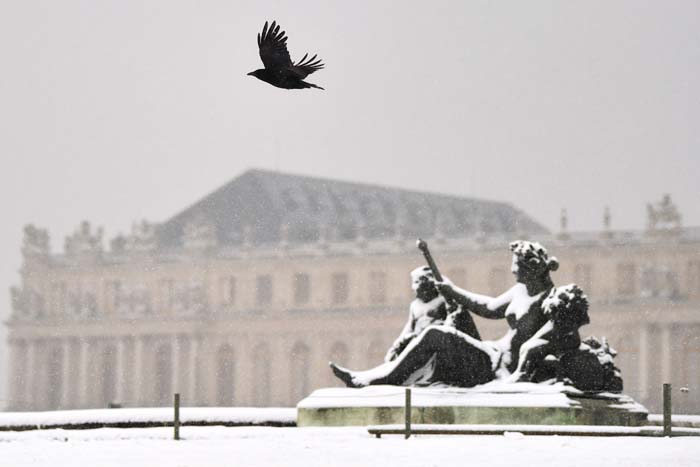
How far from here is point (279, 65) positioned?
16016 mm

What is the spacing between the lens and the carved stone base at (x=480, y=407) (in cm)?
2236

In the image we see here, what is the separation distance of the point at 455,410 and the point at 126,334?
96.7 metres

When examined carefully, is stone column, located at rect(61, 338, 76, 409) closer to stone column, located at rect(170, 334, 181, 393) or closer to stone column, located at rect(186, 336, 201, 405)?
stone column, located at rect(170, 334, 181, 393)

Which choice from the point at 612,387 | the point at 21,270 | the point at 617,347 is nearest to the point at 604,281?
the point at 617,347

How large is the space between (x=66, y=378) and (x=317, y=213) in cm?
1863

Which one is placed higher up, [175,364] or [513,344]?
[175,364]

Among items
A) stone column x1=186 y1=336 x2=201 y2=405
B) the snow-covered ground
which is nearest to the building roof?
stone column x1=186 y1=336 x2=201 y2=405

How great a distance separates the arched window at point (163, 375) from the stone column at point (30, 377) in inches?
300

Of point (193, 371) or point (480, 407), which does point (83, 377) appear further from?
point (480, 407)

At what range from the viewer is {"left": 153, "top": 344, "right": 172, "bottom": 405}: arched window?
113 meters

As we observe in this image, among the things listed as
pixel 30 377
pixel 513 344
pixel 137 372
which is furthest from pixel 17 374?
pixel 513 344

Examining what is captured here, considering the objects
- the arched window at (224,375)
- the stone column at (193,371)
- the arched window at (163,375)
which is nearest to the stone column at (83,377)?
the arched window at (163,375)

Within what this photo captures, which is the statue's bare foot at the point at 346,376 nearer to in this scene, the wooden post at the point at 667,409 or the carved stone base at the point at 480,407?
the carved stone base at the point at 480,407

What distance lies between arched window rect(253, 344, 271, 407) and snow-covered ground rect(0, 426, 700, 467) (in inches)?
3532
